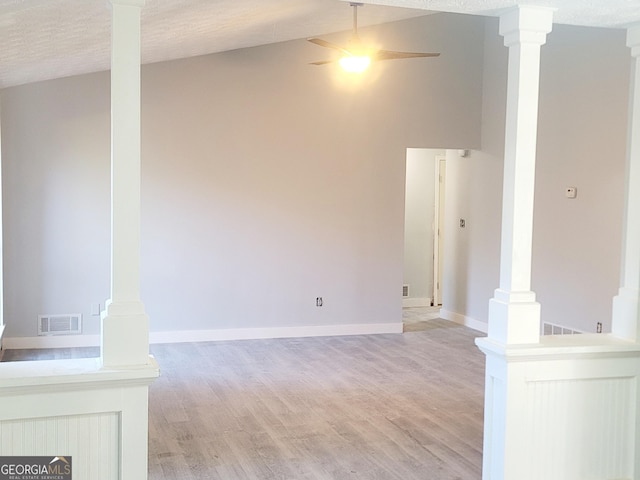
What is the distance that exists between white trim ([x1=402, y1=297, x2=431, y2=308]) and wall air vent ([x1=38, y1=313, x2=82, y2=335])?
4.58 meters

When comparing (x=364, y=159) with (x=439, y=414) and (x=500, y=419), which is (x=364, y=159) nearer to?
(x=439, y=414)

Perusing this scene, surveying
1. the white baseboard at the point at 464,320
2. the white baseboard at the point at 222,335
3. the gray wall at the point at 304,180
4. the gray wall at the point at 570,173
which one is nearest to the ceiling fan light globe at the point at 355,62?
the gray wall at the point at 304,180

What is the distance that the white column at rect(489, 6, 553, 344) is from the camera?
10.7 ft

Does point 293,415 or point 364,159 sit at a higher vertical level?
point 364,159

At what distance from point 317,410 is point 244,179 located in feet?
10.4

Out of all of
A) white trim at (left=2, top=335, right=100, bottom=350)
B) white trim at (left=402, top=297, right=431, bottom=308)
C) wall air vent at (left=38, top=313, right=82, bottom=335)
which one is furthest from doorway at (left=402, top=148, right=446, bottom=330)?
wall air vent at (left=38, top=313, right=82, bottom=335)

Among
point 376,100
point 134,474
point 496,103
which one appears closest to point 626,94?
point 496,103

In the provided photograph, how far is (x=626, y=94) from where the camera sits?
→ 608 centimetres

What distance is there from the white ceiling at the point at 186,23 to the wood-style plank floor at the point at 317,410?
2.52 m

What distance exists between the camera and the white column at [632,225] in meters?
3.49

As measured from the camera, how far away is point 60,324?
23.1ft

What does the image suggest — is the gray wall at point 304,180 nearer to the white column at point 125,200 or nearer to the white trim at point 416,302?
the white trim at point 416,302

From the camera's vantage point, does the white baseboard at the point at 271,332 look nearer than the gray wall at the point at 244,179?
Result: No

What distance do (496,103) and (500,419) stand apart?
545cm
